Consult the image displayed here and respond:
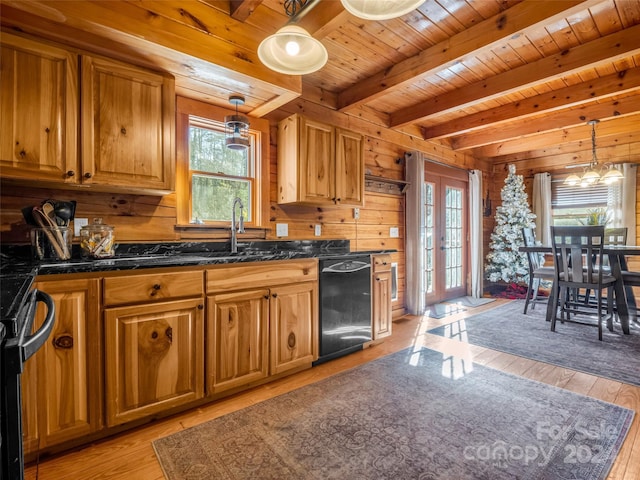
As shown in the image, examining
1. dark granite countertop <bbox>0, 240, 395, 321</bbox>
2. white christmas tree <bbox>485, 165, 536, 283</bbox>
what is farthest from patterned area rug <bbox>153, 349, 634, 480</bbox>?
white christmas tree <bbox>485, 165, 536, 283</bbox>

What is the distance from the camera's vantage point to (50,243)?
189 cm

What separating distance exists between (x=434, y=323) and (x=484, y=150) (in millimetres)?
3619

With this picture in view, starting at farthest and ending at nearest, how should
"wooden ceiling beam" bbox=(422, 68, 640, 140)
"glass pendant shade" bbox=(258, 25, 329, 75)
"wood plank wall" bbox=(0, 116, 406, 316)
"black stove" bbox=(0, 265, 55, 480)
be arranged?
"wooden ceiling beam" bbox=(422, 68, 640, 140) → "wood plank wall" bbox=(0, 116, 406, 316) → "glass pendant shade" bbox=(258, 25, 329, 75) → "black stove" bbox=(0, 265, 55, 480)

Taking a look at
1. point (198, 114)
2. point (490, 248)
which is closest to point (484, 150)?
point (490, 248)

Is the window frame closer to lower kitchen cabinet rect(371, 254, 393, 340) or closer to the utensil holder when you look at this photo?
the utensil holder

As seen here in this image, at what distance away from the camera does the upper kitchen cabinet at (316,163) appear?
9.65 feet

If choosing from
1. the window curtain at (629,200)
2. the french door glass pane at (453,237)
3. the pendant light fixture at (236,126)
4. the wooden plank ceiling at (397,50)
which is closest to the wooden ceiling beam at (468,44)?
the wooden plank ceiling at (397,50)

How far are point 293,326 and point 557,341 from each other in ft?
8.92

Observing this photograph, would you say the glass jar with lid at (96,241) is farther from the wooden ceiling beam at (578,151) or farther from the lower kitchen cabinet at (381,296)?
the wooden ceiling beam at (578,151)

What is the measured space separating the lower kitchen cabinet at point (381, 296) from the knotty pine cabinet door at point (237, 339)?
1.21m

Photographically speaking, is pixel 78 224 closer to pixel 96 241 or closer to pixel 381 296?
pixel 96 241

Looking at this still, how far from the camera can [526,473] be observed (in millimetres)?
1485

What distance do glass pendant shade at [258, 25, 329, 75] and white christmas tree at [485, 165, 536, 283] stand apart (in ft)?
17.1

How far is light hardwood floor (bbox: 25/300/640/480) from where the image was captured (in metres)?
1.53
